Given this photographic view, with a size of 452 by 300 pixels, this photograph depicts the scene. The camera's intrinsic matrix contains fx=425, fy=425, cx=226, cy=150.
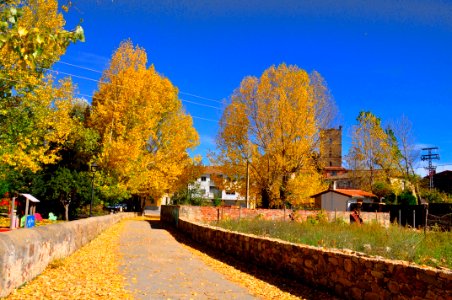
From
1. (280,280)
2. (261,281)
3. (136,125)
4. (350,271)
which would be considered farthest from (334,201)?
(350,271)

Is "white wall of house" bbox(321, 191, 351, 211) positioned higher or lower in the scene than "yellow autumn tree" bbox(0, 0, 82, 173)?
lower

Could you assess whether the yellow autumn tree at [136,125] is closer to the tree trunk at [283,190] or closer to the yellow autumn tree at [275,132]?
the yellow autumn tree at [275,132]

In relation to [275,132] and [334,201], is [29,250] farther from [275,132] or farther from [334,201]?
[334,201]

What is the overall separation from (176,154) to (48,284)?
32.5 m

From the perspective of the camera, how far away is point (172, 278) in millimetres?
9102

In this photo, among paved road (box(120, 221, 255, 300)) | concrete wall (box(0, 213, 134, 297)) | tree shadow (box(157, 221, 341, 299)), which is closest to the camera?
concrete wall (box(0, 213, 134, 297))

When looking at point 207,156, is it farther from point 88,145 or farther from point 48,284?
point 48,284

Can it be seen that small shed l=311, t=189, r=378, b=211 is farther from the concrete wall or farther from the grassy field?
the concrete wall

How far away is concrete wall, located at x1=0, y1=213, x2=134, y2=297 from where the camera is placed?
6277 mm

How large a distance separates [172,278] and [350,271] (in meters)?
3.76

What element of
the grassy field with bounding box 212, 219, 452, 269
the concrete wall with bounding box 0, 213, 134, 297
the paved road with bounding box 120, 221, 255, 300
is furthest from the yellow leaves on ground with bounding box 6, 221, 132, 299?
the grassy field with bounding box 212, 219, 452, 269

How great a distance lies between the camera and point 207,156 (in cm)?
3262

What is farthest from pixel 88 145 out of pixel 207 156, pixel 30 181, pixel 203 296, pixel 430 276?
pixel 430 276

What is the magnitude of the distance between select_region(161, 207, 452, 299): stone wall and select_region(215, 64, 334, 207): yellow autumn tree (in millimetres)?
19587
